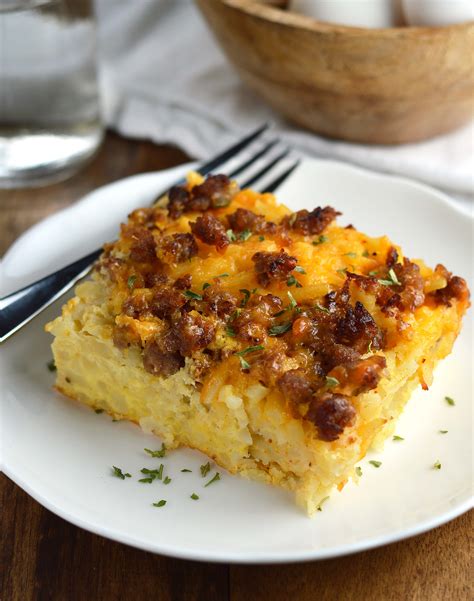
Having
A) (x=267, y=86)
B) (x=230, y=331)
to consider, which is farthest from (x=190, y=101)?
(x=230, y=331)

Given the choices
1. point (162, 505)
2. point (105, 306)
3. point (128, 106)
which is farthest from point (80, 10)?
point (162, 505)

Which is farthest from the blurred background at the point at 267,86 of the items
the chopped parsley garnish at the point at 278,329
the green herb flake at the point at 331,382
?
the green herb flake at the point at 331,382

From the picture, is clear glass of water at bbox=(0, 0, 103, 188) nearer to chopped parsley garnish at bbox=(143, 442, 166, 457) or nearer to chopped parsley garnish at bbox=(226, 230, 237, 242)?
chopped parsley garnish at bbox=(226, 230, 237, 242)

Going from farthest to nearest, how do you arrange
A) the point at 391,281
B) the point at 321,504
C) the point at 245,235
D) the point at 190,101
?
the point at 190,101, the point at 245,235, the point at 391,281, the point at 321,504

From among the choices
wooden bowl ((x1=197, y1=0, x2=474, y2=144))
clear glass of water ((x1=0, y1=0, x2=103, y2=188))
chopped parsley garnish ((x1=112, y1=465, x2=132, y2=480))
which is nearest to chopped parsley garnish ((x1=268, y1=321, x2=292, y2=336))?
chopped parsley garnish ((x1=112, y1=465, x2=132, y2=480))

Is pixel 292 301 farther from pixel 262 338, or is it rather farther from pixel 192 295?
pixel 192 295

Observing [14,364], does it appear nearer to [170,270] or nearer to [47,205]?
[170,270]
